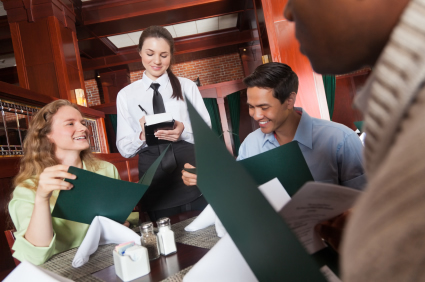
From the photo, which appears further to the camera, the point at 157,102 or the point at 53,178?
the point at 157,102

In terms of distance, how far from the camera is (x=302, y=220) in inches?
18.4

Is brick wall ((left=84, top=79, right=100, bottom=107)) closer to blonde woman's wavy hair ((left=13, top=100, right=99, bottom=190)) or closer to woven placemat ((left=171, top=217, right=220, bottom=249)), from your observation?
blonde woman's wavy hair ((left=13, top=100, right=99, bottom=190))

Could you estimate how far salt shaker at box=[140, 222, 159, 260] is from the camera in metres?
0.92

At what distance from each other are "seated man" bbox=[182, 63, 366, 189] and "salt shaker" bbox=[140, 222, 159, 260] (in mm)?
449

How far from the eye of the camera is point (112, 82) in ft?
30.5

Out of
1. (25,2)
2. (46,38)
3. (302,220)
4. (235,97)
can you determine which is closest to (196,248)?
(302,220)

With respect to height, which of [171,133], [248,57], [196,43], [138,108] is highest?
[196,43]

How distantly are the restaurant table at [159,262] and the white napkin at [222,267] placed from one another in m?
0.13

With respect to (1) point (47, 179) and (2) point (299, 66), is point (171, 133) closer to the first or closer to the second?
(1) point (47, 179)

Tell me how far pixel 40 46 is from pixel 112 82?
12.3 ft

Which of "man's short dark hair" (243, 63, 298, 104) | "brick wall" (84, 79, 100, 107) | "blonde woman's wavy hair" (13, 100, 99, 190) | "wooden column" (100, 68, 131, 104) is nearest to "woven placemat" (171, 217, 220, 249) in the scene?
"blonde woman's wavy hair" (13, 100, 99, 190)

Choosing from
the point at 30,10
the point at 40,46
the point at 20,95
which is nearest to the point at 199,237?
the point at 20,95

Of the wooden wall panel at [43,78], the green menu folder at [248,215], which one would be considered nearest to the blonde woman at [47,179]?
the green menu folder at [248,215]

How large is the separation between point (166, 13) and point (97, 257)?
21.2ft
